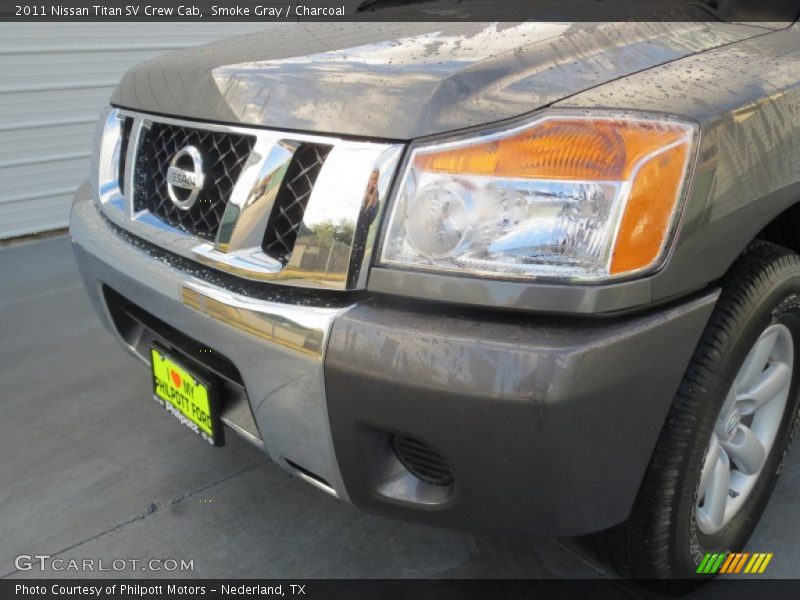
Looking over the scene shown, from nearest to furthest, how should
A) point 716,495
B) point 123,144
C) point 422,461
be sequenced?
point 422,461 → point 716,495 → point 123,144

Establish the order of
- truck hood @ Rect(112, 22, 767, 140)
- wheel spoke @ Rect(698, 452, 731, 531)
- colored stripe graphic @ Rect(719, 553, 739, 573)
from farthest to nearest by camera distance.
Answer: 1. colored stripe graphic @ Rect(719, 553, 739, 573)
2. wheel spoke @ Rect(698, 452, 731, 531)
3. truck hood @ Rect(112, 22, 767, 140)

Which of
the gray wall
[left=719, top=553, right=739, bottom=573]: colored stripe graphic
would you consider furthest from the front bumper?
the gray wall

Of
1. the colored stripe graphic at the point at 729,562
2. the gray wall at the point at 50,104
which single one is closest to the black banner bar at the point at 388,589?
the colored stripe graphic at the point at 729,562

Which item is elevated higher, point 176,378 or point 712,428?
point 712,428

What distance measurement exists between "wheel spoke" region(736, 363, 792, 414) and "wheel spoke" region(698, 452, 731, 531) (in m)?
0.14

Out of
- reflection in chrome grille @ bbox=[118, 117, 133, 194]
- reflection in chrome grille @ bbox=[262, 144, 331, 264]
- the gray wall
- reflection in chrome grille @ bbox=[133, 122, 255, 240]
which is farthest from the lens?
the gray wall

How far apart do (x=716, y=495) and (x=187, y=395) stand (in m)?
1.29

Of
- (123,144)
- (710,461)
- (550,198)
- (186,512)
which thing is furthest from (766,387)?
(123,144)

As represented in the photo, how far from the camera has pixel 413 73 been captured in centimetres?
149

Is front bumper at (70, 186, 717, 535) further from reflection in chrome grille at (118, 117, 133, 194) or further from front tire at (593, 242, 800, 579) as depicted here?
reflection in chrome grille at (118, 117, 133, 194)

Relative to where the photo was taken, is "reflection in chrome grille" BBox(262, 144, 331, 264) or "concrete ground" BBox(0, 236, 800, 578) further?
"concrete ground" BBox(0, 236, 800, 578)

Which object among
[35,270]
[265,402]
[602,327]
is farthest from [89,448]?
[35,270]

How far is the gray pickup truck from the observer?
4.25 feet

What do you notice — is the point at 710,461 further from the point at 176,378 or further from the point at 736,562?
the point at 176,378
